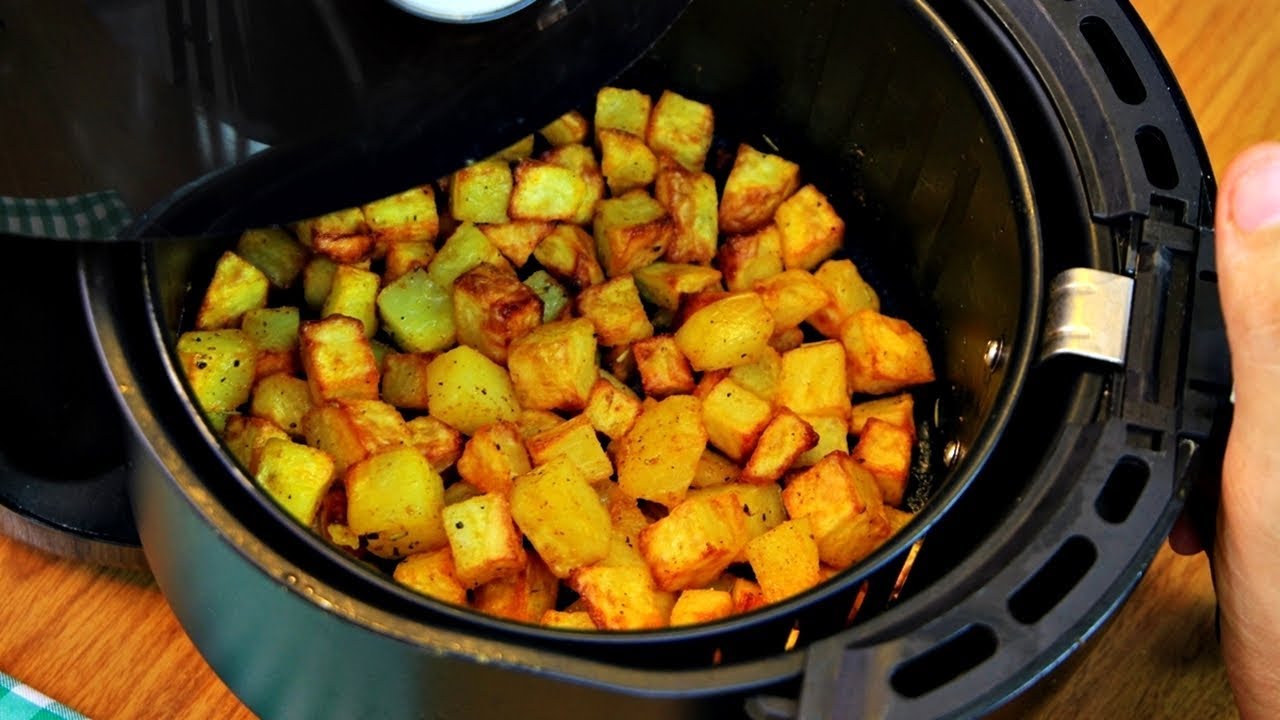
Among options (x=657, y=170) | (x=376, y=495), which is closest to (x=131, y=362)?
(x=376, y=495)

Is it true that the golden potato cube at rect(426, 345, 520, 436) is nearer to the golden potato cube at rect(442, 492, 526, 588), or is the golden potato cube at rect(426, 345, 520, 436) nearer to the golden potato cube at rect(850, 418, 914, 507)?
the golden potato cube at rect(442, 492, 526, 588)

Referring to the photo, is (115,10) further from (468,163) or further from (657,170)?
(657,170)

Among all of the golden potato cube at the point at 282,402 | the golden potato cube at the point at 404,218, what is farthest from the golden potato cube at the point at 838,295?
the golden potato cube at the point at 282,402

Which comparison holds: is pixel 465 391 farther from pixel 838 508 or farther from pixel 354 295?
pixel 838 508

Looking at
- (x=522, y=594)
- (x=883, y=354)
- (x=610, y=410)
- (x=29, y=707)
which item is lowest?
(x=29, y=707)

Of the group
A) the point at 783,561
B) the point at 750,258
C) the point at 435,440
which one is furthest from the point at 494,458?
the point at 750,258
